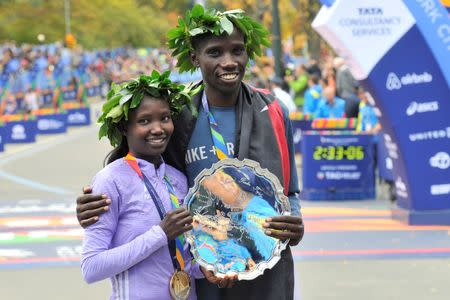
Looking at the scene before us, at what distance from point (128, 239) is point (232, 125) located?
66cm

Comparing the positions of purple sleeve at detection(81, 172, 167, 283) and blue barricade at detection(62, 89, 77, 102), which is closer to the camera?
purple sleeve at detection(81, 172, 167, 283)

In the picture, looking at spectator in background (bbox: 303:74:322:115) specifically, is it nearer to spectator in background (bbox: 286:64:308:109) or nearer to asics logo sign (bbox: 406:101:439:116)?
spectator in background (bbox: 286:64:308:109)

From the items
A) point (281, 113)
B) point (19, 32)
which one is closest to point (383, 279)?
point (281, 113)

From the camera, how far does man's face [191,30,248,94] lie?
4348 mm

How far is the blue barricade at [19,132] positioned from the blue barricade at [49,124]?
119 inches

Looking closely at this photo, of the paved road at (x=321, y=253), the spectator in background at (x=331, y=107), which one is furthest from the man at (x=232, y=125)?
the spectator in background at (x=331, y=107)

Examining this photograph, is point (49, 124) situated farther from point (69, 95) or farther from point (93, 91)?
point (93, 91)

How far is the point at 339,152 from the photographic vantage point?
1492cm

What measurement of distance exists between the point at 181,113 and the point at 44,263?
21.1 ft

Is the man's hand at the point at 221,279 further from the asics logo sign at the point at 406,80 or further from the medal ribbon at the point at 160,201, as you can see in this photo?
the asics logo sign at the point at 406,80

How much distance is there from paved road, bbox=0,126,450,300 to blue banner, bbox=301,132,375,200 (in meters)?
0.29

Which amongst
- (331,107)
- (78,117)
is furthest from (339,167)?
(78,117)

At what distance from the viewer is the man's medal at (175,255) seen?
4.15 m

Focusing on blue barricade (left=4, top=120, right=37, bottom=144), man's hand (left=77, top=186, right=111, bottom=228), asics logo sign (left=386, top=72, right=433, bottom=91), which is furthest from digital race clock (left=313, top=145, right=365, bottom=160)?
blue barricade (left=4, top=120, right=37, bottom=144)
